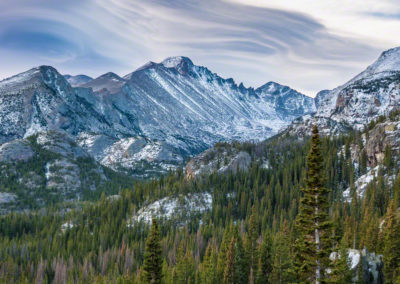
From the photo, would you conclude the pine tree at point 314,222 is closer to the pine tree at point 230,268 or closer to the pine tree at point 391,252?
the pine tree at point 230,268

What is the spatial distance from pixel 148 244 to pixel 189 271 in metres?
54.2

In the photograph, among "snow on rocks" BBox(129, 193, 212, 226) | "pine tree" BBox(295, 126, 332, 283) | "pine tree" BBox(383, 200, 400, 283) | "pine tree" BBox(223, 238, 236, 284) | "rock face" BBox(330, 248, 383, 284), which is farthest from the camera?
"snow on rocks" BBox(129, 193, 212, 226)

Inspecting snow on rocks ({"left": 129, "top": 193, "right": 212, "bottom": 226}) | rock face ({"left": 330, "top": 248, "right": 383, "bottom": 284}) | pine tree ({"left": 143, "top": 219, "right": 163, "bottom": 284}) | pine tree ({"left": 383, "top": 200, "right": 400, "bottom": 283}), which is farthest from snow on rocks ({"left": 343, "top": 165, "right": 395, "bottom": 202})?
pine tree ({"left": 143, "top": 219, "right": 163, "bottom": 284})

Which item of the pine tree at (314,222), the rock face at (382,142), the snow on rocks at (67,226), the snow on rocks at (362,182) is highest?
the rock face at (382,142)

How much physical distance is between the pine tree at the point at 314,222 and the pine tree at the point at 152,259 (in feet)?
68.6

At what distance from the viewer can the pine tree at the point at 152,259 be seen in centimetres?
4331

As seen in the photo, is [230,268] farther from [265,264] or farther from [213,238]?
[213,238]

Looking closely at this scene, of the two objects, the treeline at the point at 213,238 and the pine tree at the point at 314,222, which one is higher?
the pine tree at the point at 314,222

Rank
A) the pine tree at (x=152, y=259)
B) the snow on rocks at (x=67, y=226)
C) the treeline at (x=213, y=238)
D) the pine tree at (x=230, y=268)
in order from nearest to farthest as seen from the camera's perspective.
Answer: the pine tree at (x=152, y=259) < the pine tree at (x=230, y=268) < the treeline at (x=213, y=238) < the snow on rocks at (x=67, y=226)

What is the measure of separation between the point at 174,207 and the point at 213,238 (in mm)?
50194

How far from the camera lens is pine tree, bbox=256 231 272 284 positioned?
73406 mm

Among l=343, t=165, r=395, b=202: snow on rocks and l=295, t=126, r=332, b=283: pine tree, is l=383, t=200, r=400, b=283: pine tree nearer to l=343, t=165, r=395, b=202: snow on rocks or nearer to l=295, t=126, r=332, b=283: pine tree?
l=295, t=126, r=332, b=283: pine tree

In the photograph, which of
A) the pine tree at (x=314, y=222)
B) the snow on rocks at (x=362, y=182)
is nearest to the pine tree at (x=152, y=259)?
the pine tree at (x=314, y=222)

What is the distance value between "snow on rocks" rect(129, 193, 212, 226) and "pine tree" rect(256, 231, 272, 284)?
347 ft
